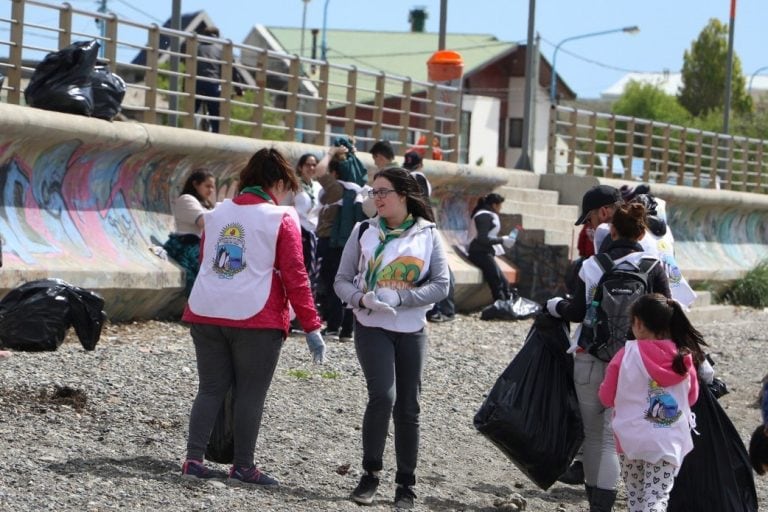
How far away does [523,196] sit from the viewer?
891 inches

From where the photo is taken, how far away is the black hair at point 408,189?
7527 mm

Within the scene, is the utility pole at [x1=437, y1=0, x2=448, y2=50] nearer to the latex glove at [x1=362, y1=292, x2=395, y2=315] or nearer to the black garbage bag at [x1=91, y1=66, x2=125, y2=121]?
→ the black garbage bag at [x1=91, y1=66, x2=125, y2=121]

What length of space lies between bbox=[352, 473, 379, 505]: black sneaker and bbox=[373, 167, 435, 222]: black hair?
1.30 meters

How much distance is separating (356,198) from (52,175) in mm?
2753

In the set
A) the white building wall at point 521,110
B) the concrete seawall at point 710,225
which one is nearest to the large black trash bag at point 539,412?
the concrete seawall at point 710,225

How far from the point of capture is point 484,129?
6419 cm

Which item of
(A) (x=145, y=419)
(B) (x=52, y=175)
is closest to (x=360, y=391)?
(A) (x=145, y=419)

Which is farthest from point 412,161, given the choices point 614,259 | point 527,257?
point 614,259

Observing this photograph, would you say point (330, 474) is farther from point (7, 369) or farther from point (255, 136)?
point (255, 136)

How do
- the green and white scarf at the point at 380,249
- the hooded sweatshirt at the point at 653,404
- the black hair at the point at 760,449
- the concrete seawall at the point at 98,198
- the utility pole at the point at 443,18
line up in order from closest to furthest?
the black hair at the point at 760,449
the hooded sweatshirt at the point at 653,404
the green and white scarf at the point at 380,249
the concrete seawall at the point at 98,198
the utility pole at the point at 443,18

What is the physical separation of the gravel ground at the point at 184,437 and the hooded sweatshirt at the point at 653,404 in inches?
49.9

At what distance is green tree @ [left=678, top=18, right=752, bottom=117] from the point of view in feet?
310

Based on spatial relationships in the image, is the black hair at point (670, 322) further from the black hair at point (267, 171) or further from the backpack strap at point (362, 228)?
the black hair at point (267, 171)

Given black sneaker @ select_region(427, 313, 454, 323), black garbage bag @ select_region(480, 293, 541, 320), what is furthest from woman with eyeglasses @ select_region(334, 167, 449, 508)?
black garbage bag @ select_region(480, 293, 541, 320)
